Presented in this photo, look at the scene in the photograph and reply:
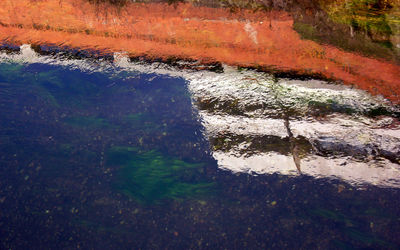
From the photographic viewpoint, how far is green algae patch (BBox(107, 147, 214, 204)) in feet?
5.49

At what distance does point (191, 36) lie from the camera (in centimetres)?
228

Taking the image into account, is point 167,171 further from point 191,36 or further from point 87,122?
point 191,36

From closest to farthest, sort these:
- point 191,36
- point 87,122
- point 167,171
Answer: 1. point 167,171
2. point 87,122
3. point 191,36

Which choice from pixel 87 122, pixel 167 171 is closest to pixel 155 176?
pixel 167 171

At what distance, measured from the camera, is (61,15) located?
2422 mm

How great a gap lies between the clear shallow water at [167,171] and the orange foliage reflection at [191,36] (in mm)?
163

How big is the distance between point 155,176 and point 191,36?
42.6 inches

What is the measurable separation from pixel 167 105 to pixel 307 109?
2.91ft

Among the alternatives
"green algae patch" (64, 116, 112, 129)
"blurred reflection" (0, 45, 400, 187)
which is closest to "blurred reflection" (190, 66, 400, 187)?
"blurred reflection" (0, 45, 400, 187)

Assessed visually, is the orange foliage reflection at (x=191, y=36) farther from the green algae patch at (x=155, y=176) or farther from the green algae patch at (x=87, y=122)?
the green algae patch at (x=155, y=176)

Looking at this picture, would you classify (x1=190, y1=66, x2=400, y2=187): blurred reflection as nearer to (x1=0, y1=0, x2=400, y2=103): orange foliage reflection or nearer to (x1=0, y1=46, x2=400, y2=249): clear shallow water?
(x1=0, y1=46, x2=400, y2=249): clear shallow water

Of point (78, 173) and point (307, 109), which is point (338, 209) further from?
point (78, 173)

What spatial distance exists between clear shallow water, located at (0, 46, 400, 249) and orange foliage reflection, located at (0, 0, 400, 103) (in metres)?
0.16

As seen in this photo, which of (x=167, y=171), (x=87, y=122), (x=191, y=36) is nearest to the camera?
(x=167, y=171)
